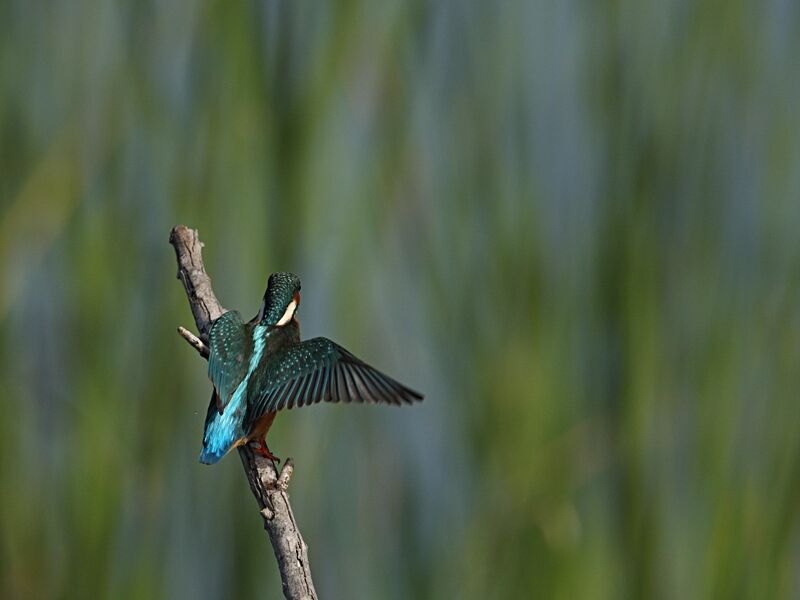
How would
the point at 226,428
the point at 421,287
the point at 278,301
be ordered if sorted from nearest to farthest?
the point at 226,428, the point at 278,301, the point at 421,287

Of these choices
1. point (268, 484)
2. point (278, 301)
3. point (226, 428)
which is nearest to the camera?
point (268, 484)

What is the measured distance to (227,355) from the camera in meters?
1.03

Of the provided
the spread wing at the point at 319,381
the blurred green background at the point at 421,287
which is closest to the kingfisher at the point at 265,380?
the spread wing at the point at 319,381

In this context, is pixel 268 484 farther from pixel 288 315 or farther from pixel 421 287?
pixel 421 287

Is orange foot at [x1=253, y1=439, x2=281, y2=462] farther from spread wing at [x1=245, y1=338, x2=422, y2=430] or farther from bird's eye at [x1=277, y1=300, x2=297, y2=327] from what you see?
bird's eye at [x1=277, y1=300, x2=297, y2=327]

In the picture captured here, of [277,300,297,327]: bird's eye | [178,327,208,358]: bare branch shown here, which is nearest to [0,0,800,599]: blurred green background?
[277,300,297,327]: bird's eye

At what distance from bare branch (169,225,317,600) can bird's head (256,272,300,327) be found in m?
0.11

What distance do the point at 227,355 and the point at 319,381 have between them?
3.3 inches

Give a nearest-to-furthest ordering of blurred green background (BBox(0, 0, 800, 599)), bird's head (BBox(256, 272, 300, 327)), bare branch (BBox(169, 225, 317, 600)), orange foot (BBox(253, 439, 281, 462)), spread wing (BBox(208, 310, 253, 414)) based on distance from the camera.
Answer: bare branch (BBox(169, 225, 317, 600)) < orange foot (BBox(253, 439, 281, 462)) < spread wing (BBox(208, 310, 253, 414)) < bird's head (BBox(256, 272, 300, 327)) < blurred green background (BBox(0, 0, 800, 599))

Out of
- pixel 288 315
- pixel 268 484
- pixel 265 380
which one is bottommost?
pixel 268 484

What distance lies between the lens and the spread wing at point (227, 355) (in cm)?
101

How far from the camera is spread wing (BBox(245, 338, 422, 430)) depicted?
3.24 feet

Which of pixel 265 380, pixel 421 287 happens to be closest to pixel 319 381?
pixel 265 380

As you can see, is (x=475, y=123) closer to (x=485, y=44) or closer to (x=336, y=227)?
(x=485, y=44)
